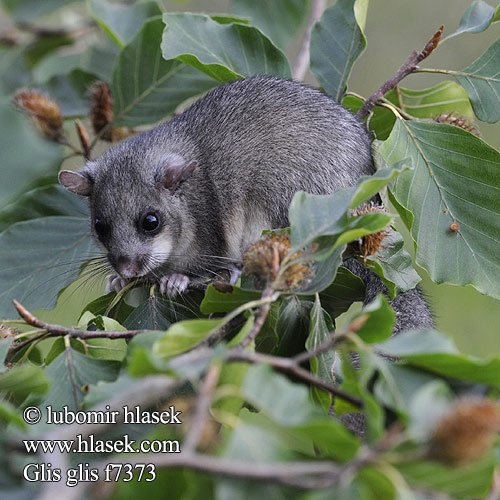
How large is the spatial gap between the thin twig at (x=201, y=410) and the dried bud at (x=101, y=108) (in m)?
1.84

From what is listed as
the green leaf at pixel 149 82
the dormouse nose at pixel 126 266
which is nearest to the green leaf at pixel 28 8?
the green leaf at pixel 149 82

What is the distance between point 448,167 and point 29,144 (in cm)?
126

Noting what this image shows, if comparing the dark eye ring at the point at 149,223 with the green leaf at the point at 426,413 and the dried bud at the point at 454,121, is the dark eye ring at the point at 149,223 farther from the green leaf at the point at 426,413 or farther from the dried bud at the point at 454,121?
the green leaf at the point at 426,413

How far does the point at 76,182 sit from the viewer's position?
2.53 meters

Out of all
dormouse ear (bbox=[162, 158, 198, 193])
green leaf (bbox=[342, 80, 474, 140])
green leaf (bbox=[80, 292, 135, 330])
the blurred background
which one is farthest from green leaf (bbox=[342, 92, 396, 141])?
the blurred background

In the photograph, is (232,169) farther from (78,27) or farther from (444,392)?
(444,392)

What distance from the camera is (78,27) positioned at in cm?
344

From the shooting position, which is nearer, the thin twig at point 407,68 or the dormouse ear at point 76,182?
the thin twig at point 407,68

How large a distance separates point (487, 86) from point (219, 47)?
809mm

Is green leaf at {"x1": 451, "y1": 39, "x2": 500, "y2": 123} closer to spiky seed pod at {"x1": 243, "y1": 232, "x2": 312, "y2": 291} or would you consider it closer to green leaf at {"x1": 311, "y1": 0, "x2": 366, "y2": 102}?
green leaf at {"x1": 311, "y1": 0, "x2": 366, "y2": 102}

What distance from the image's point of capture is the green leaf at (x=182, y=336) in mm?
1130

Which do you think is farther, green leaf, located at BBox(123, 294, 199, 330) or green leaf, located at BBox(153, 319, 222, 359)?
green leaf, located at BBox(123, 294, 199, 330)

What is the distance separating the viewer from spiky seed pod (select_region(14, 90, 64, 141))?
2508 millimetres

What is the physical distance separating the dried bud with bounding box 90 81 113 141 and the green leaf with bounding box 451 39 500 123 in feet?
4.17
